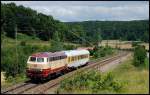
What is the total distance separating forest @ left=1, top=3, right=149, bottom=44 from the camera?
90.3 m

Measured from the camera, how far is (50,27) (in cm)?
9488

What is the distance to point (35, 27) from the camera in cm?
10356

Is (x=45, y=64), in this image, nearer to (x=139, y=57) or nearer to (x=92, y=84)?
(x=92, y=84)

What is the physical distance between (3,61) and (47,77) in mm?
23015

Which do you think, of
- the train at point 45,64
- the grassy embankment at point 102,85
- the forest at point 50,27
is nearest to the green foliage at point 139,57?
the train at point 45,64

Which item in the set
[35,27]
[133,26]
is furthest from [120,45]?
[35,27]

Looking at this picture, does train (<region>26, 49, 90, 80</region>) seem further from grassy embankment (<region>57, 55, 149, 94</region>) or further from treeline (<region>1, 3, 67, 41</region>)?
treeline (<region>1, 3, 67, 41</region>)

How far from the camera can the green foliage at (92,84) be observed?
25.6 m

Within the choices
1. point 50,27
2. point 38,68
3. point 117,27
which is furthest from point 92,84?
point 117,27

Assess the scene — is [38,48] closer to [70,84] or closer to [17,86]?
[17,86]

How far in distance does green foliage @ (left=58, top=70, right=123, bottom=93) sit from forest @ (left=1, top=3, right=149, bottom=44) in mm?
45051

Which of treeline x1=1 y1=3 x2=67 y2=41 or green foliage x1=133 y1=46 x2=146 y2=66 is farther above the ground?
treeline x1=1 y1=3 x2=67 y2=41

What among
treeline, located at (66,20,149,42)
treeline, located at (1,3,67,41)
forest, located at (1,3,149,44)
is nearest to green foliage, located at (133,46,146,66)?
forest, located at (1,3,149,44)

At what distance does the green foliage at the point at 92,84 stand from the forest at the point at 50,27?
148ft
